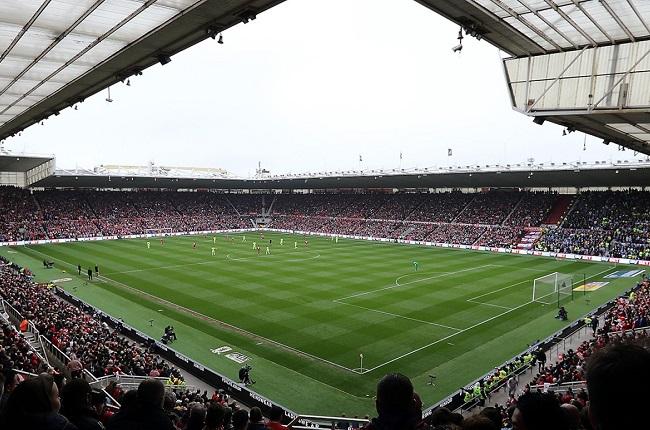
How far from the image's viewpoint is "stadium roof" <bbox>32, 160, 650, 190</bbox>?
50875mm

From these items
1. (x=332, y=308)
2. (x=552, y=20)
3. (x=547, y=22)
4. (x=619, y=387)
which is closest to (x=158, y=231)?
(x=332, y=308)

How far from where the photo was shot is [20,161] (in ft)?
177

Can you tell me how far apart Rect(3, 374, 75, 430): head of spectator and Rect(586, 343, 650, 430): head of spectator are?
3.55 meters

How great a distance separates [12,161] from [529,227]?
202 feet

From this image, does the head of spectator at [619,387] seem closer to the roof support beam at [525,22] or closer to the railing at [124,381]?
the roof support beam at [525,22]

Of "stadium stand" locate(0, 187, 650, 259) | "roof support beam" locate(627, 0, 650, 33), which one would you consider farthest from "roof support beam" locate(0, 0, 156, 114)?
"stadium stand" locate(0, 187, 650, 259)

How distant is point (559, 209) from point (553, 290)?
3076cm

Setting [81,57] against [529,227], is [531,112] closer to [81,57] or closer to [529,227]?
[81,57]

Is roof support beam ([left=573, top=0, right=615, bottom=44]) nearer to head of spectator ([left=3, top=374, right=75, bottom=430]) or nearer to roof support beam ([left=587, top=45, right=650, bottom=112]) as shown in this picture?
roof support beam ([left=587, top=45, right=650, bottom=112])

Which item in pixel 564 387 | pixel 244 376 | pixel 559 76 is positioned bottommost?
pixel 244 376

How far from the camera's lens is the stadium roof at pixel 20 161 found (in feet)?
166

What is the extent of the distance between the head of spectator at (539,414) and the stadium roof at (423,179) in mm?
50174

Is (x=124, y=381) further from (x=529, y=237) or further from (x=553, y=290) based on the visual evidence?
(x=529, y=237)

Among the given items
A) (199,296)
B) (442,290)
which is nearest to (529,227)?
(442,290)
